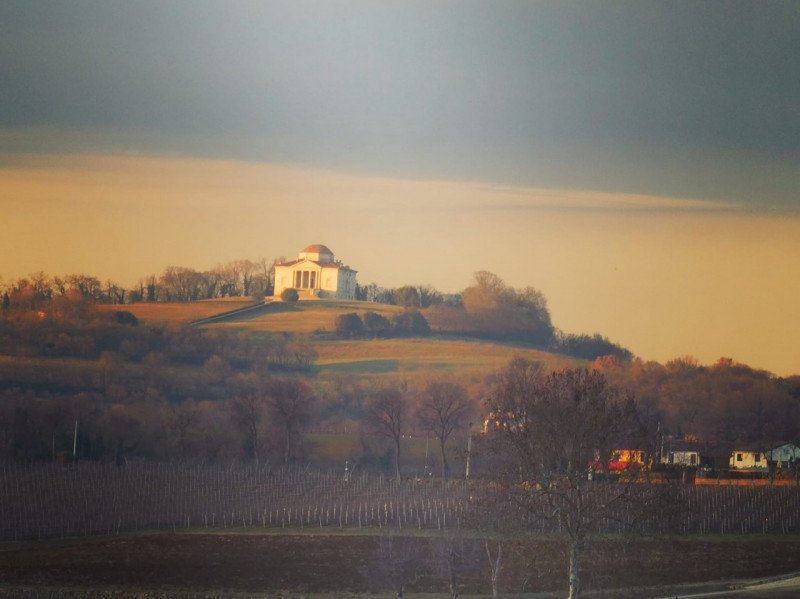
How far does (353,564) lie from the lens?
40344 millimetres

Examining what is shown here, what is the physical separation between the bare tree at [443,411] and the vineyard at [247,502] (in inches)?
391

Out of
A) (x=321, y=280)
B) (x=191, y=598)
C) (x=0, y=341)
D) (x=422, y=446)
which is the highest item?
(x=321, y=280)

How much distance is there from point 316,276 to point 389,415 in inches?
1294

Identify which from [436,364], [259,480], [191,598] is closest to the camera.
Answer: [191,598]

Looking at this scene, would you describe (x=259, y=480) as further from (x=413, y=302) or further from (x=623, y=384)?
(x=413, y=302)

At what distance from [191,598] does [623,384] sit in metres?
39.2

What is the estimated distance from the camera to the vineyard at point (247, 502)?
46.2m

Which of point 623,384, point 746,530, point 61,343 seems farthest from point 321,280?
point 746,530

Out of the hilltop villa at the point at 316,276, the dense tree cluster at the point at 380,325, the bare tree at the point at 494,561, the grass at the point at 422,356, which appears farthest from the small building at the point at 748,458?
the hilltop villa at the point at 316,276

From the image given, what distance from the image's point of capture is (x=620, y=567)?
39469mm

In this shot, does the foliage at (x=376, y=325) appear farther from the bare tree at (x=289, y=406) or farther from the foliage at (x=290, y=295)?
the bare tree at (x=289, y=406)

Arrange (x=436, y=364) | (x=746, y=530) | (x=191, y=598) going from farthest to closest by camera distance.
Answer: (x=436, y=364)
(x=746, y=530)
(x=191, y=598)

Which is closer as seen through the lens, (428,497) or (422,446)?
(428,497)

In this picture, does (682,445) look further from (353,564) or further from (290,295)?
(290,295)
